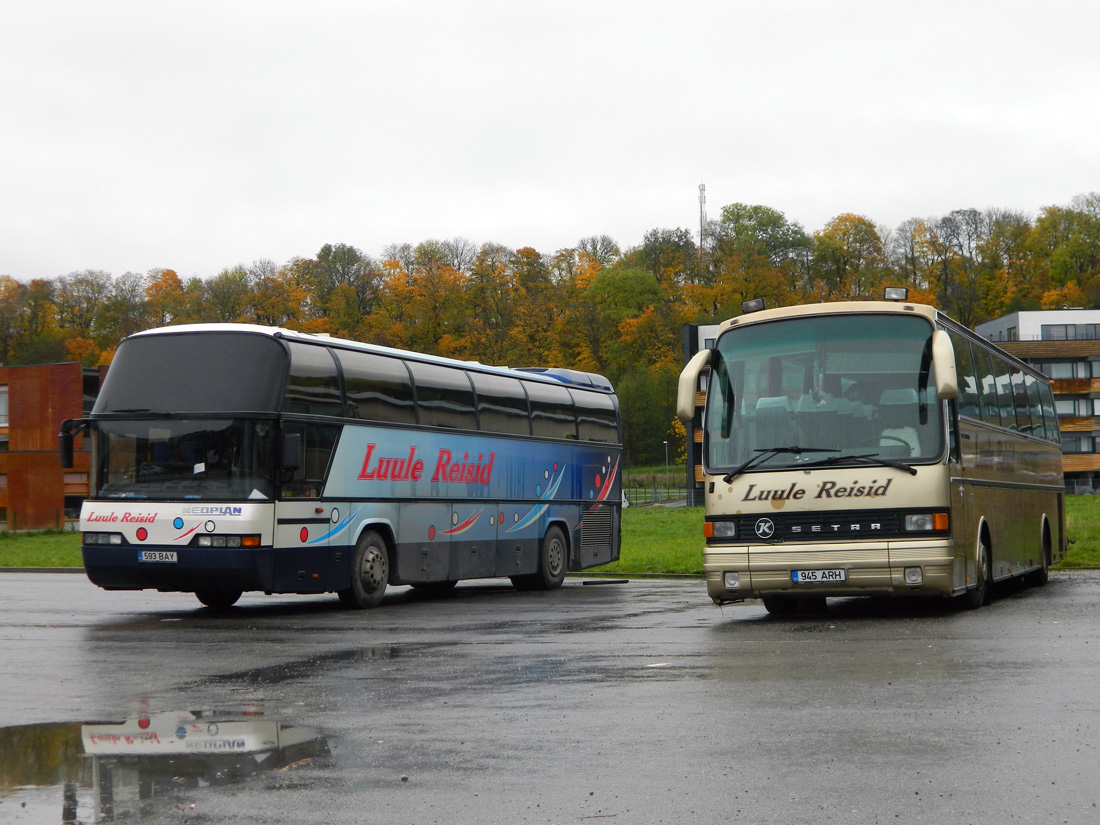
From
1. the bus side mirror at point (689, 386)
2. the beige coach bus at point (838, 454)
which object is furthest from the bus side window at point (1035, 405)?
the bus side mirror at point (689, 386)

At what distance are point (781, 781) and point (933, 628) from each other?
25.3ft

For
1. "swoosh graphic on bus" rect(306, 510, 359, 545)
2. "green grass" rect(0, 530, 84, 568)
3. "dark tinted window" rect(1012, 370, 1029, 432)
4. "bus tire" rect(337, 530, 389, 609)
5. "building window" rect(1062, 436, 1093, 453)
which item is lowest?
"green grass" rect(0, 530, 84, 568)

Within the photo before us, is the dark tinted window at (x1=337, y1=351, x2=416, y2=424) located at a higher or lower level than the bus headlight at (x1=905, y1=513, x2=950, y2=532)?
higher

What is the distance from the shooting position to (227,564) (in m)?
17.3

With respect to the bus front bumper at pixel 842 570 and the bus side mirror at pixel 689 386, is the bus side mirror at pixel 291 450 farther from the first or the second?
the bus front bumper at pixel 842 570

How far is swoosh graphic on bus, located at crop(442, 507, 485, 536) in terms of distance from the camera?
21362mm

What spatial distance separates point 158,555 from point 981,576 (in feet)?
32.2

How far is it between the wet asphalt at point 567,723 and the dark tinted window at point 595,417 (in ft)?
34.7

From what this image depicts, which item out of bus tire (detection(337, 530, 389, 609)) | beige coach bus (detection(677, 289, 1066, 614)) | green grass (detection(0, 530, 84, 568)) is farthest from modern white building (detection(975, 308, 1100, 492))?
beige coach bus (detection(677, 289, 1066, 614))

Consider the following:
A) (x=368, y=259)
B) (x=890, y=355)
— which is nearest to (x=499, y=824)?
(x=890, y=355)

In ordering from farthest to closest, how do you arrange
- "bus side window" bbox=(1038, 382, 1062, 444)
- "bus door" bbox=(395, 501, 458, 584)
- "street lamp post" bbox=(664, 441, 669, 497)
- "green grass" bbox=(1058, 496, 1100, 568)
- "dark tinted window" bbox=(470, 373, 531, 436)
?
"street lamp post" bbox=(664, 441, 669, 497)
"green grass" bbox=(1058, 496, 1100, 568)
"bus side window" bbox=(1038, 382, 1062, 444)
"dark tinted window" bbox=(470, 373, 531, 436)
"bus door" bbox=(395, 501, 458, 584)

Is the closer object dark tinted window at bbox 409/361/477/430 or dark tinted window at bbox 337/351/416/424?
dark tinted window at bbox 337/351/416/424

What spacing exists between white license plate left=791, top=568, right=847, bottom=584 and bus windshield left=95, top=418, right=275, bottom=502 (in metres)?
6.69

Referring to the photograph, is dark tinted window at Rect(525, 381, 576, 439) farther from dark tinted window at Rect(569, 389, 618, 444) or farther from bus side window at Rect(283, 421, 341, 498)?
bus side window at Rect(283, 421, 341, 498)
